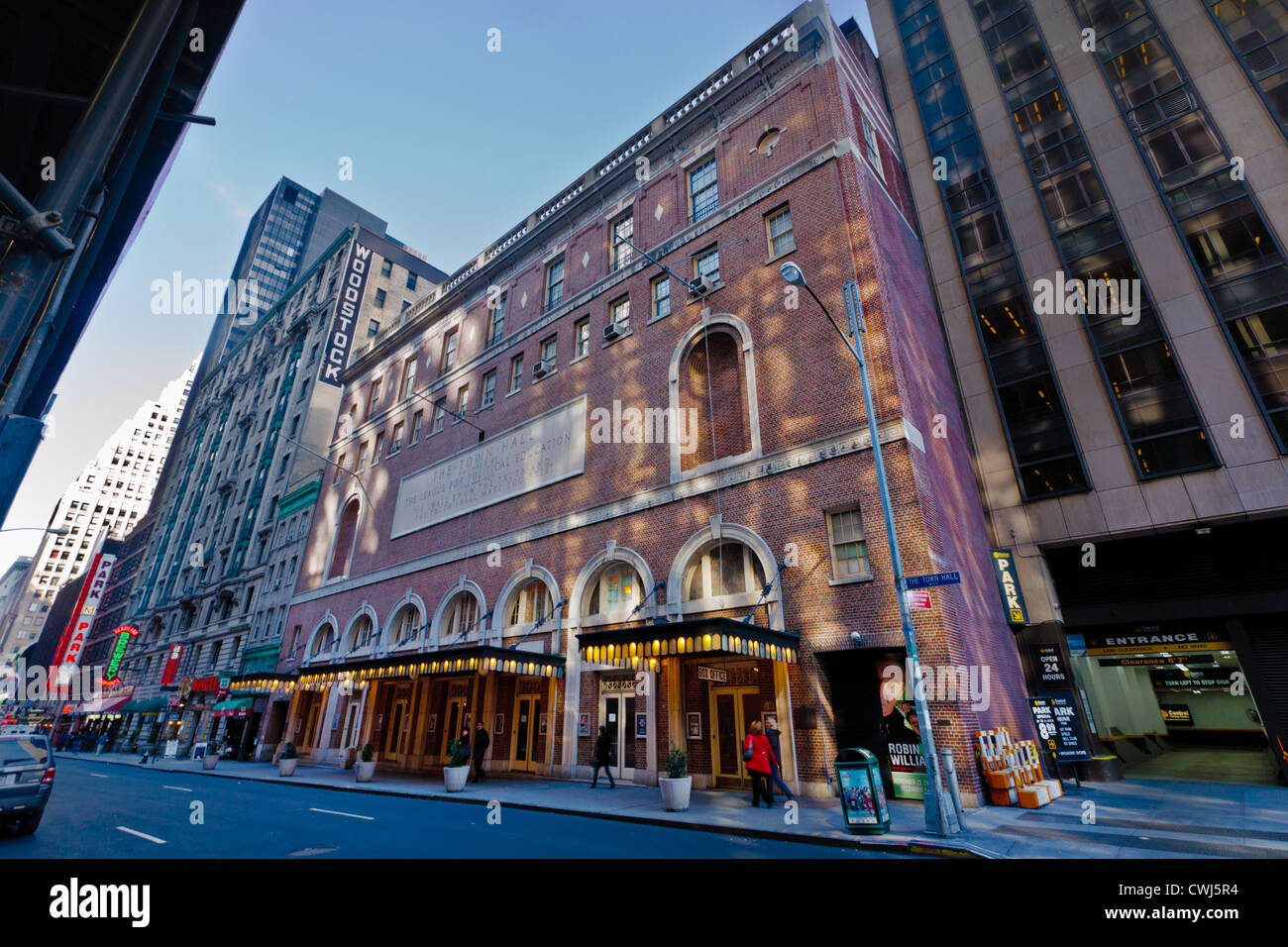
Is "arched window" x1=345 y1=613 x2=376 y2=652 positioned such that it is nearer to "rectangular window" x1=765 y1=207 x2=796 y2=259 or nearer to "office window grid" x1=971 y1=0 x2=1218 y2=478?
"rectangular window" x1=765 y1=207 x2=796 y2=259

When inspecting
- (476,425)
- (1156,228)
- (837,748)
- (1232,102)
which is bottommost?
(837,748)

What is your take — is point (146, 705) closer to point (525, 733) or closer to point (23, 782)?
point (525, 733)

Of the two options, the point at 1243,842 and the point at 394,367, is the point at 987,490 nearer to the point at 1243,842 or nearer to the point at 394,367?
the point at 1243,842

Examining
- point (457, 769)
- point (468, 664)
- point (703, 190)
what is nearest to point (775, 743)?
point (457, 769)

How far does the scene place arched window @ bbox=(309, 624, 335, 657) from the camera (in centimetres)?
3409

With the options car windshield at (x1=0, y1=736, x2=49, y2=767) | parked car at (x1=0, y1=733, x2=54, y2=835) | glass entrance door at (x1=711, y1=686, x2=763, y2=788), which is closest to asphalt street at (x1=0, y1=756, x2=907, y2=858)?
parked car at (x1=0, y1=733, x2=54, y2=835)

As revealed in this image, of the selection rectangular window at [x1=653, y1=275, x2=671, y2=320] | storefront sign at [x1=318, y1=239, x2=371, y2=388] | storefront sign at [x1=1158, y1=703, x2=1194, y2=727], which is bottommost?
storefront sign at [x1=1158, y1=703, x2=1194, y2=727]

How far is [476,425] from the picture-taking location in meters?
30.2

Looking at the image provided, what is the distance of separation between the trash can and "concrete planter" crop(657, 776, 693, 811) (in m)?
3.76

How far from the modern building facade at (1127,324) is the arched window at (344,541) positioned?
34.7m

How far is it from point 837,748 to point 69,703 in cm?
8834

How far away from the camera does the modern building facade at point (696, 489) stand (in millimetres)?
15633

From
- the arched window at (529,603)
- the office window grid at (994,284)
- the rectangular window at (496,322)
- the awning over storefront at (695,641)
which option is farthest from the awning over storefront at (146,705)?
the office window grid at (994,284)

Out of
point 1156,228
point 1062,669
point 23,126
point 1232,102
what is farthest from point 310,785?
point 1232,102
